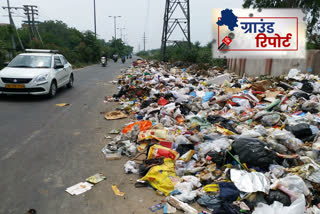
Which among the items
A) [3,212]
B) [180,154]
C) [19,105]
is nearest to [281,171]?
[180,154]

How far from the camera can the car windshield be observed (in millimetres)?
7980

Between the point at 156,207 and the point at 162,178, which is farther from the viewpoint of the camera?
the point at 162,178

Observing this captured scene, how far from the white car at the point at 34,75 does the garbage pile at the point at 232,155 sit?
10.6ft

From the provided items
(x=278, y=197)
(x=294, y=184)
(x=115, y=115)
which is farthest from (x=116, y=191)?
(x=115, y=115)

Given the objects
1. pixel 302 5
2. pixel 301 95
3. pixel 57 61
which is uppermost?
pixel 302 5

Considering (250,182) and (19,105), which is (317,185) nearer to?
(250,182)

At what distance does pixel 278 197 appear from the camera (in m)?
2.67

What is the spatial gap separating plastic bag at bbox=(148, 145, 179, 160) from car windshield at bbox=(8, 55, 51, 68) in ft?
19.7

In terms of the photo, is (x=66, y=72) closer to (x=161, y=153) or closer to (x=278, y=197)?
(x=161, y=153)

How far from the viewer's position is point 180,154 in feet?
12.8

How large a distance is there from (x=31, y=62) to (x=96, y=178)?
21.2ft

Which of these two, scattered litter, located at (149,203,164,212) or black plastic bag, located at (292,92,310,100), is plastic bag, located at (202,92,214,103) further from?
scattered litter, located at (149,203,164,212)

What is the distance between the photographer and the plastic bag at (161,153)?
3.84 m

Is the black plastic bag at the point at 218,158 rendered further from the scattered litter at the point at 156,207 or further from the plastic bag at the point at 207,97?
the plastic bag at the point at 207,97
